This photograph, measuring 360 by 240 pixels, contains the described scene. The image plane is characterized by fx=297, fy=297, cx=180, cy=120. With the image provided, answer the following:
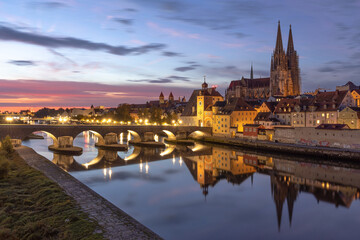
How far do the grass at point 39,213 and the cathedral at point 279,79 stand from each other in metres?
103

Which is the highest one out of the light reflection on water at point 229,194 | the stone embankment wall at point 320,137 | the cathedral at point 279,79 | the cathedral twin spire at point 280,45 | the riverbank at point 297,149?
the cathedral twin spire at point 280,45

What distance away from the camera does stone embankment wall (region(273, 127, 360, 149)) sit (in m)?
42.8

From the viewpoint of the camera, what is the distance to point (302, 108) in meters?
60.2

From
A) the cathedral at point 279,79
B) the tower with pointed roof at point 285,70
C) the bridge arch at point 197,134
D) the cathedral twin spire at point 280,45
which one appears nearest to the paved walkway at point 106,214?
the bridge arch at point 197,134

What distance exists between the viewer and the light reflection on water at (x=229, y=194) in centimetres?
1875

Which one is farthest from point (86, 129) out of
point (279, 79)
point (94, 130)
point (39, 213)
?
point (279, 79)

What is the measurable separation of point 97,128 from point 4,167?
3124 centimetres

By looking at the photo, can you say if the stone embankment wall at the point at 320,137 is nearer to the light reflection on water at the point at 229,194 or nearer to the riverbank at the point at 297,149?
the riverbank at the point at 297,149

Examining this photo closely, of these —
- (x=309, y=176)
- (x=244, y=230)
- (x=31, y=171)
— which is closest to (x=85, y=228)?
(x=244, y=230)

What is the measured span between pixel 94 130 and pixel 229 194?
109 ft

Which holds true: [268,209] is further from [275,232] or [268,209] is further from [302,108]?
[302,108]

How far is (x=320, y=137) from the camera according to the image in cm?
4772

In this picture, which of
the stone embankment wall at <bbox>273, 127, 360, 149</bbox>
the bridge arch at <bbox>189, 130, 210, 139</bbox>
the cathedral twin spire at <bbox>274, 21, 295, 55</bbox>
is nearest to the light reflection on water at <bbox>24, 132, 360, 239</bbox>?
the stone embankment wall at <bbox>273, 127, 360, 149</bbox>

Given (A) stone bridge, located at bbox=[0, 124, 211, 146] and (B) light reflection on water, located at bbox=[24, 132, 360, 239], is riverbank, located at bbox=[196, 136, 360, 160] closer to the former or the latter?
(B) light reflection on water, located at bbox=[24, 132, 360, 239]
